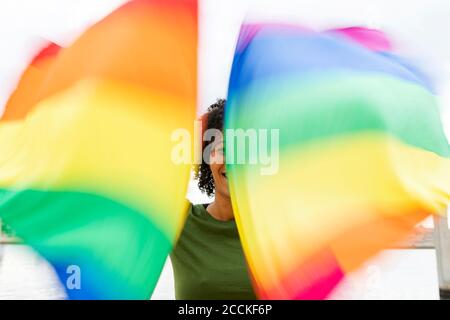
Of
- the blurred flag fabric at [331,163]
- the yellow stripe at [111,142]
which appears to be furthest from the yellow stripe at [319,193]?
the yellow stripe at [111,142]

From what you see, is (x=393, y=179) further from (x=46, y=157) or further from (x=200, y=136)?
(x=46, y=157)

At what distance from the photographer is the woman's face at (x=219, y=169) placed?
0.86 meters

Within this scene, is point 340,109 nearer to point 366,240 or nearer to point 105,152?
point 366,240

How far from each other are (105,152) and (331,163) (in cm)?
40

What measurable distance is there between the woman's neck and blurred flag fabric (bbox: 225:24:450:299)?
7 cm

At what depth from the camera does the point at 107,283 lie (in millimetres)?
831

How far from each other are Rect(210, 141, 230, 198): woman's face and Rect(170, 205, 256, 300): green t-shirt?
5cm

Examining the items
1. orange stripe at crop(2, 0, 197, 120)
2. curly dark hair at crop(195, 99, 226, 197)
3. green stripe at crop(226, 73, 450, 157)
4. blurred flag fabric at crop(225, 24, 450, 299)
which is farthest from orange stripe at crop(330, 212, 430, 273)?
orange stripe at crop(2, 0, 197, 120)

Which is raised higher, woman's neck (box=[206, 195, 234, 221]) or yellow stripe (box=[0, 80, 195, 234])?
yellow stripe (box=[0, 80, 195, 234])

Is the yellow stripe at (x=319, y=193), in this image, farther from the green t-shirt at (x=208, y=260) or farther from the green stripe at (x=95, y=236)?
the green stripe at (x=95, y=236)

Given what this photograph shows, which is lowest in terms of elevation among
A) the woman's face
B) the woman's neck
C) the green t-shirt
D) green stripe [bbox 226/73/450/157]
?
the green t-shirt

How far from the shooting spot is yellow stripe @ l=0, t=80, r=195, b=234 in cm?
85

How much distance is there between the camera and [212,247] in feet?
2.91

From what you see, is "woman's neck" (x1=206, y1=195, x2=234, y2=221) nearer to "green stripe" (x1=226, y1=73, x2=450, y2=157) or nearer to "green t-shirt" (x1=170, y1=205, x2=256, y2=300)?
"green t-shirt" (x1=170, y1=205, x2=256, y2=300)
